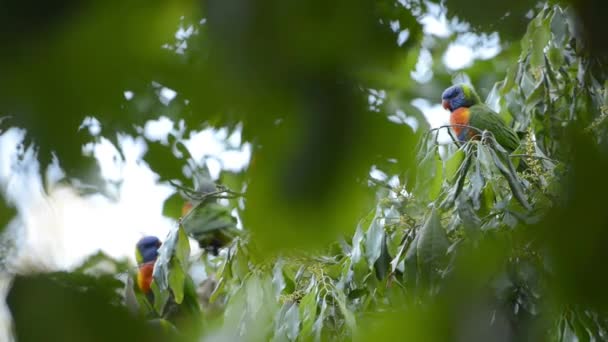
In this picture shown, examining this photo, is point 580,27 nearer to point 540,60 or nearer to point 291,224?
point 291,224

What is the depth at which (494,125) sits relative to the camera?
6.70 feet

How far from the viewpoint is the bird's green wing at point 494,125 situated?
6.48 ft

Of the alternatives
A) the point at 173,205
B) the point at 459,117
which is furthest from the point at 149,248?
the point at 173,205

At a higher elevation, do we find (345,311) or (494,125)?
(494,125)

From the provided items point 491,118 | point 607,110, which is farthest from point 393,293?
point 491,118

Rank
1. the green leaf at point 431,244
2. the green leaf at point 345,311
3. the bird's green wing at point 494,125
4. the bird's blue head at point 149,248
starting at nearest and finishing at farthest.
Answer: the green leaf at point 431,244 → the green leaf at point 345,311 → the bird's green wing at point 494,125 → the bird's blue head at point 149,248

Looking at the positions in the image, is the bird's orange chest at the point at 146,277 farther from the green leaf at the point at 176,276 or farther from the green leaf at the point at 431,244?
the green leaf at the point at 431,244

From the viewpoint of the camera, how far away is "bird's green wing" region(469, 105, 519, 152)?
77.8 inches

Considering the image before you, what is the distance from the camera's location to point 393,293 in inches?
54.3

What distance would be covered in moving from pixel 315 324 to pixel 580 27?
111cm

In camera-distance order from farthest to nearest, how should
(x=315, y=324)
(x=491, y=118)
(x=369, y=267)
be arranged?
(x=491, y=118), (x=369, y=267), (x=315, y=324)

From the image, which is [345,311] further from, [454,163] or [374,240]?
[454,163]

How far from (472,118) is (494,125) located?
22 cm

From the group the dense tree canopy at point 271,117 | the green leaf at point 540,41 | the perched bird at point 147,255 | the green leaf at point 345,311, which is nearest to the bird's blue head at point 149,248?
the perched bird at point 147,255
